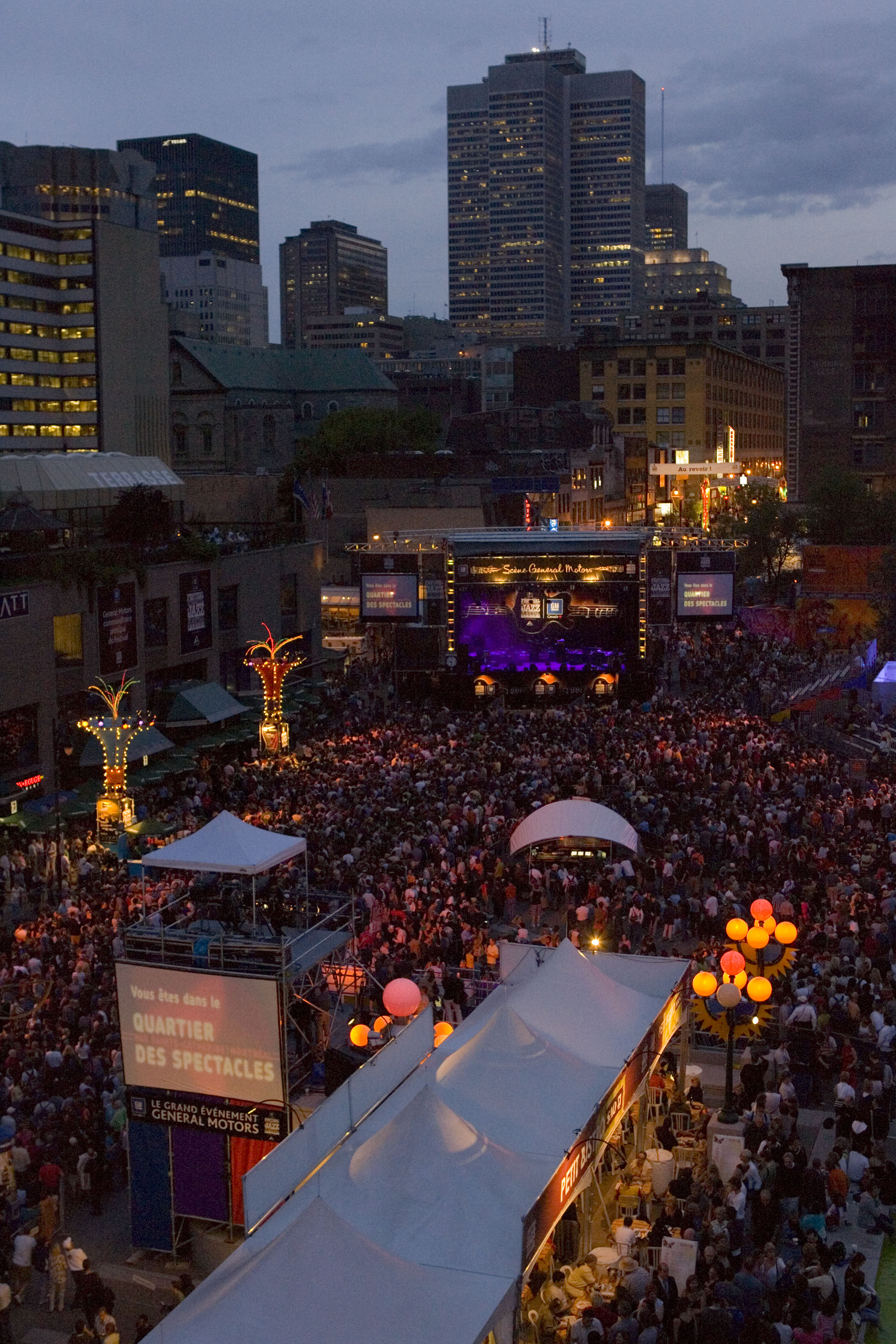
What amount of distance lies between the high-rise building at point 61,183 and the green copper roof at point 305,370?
15426 mm

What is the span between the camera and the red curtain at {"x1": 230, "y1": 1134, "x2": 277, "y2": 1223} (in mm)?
14109

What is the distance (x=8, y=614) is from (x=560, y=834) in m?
15.9

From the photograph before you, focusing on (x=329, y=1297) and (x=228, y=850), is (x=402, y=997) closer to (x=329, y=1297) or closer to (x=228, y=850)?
(x=228, y=850)

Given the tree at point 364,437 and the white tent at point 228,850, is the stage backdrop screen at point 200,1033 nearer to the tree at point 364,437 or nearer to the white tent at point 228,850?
the white tent at point 228,850

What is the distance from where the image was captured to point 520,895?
85.7 feet

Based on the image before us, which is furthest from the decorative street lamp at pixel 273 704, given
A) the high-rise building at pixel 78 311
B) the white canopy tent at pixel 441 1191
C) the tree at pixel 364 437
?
the high-rise building at pixel 78 311

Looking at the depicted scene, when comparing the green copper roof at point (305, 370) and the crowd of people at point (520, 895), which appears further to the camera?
the green copper roof at point (305, 370)

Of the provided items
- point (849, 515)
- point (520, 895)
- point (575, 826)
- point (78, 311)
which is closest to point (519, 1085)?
point (575, 826)

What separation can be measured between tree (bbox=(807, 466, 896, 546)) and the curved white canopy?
44.4 metres

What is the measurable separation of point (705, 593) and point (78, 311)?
7276 cm

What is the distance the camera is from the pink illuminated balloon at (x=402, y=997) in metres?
15.3

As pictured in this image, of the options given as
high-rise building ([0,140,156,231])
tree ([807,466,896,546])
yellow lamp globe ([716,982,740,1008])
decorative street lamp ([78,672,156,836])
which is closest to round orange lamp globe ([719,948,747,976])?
yellow lamp globe ([716,982,740,1008])

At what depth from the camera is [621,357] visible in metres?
119

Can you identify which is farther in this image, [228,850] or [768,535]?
[768,535]
